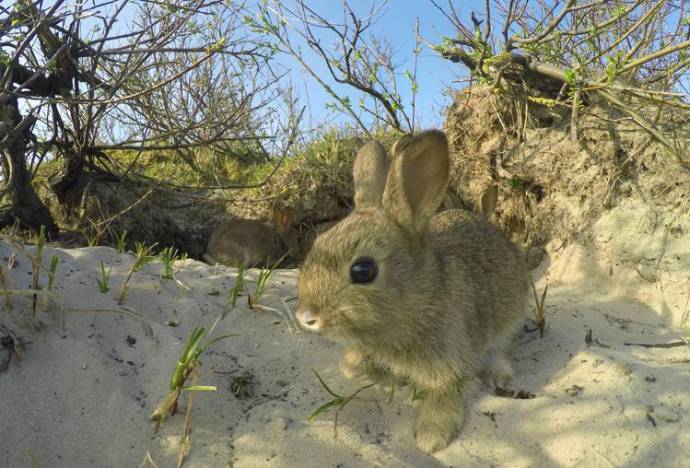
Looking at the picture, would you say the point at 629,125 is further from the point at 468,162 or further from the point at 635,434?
the point at 635,434

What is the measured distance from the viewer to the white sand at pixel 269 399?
218 cm

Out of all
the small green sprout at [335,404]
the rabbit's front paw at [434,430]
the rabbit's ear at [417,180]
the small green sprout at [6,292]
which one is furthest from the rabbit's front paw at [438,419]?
the small green sprout at [6,292]

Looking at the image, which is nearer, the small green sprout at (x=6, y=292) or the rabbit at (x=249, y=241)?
the small green sprout at (x=6, y=292)

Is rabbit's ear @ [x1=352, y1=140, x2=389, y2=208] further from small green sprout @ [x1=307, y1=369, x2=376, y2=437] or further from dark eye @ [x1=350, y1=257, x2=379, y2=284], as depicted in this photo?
small green sprout @ [x1=307, y1=369, x2=376, y2=437]

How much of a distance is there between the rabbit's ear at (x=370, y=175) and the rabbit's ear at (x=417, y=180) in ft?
1.15

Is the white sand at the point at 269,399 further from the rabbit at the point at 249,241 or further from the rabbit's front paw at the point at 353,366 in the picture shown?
the rabbit at the point at 249,241

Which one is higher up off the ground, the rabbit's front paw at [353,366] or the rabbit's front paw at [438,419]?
the rabbit's front paw at [353,366]

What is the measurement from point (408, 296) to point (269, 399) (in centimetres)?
84

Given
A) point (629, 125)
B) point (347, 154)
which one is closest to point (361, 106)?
point (347, 154)

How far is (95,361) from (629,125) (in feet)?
15.0

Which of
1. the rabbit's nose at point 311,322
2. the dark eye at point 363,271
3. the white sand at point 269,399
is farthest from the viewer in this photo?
the dark eye at point 363,271

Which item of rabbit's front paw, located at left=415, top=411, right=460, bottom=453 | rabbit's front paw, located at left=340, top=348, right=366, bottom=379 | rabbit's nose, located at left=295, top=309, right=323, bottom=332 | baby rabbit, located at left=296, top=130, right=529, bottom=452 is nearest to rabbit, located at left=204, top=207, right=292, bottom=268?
baby rabbit, located at left=296, top=130, right=529, bottom=452

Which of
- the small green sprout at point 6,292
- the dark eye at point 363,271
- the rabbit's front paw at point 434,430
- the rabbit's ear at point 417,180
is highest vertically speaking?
the rabbit's ear at point 417,180

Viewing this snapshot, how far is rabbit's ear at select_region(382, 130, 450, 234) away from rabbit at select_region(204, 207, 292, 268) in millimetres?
3567
